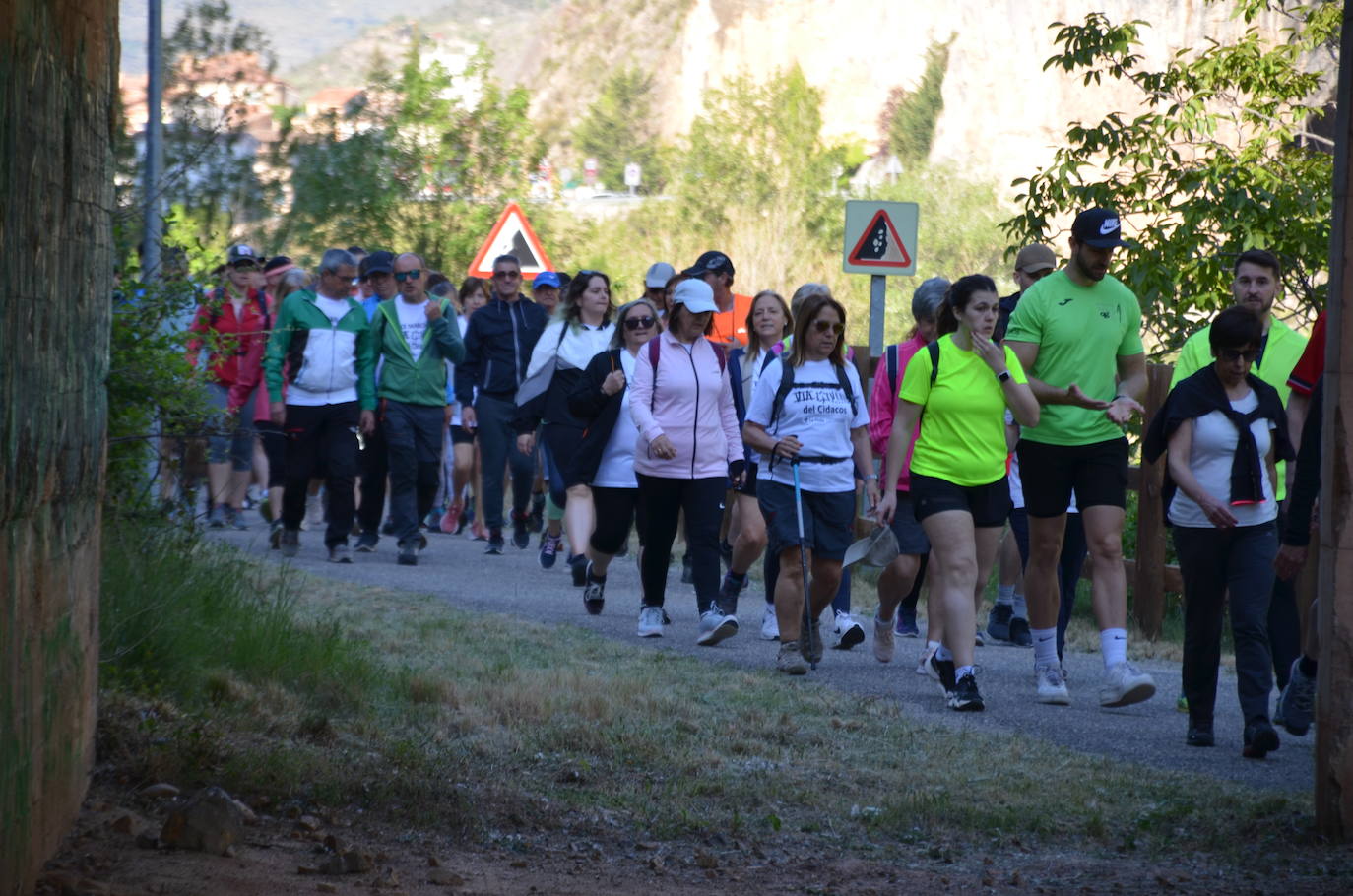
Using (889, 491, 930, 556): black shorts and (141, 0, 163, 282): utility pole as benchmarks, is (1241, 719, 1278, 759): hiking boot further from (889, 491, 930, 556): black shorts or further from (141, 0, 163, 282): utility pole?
(141, 0, 163, 282): utility pole

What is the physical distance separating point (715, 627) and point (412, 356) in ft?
14.2

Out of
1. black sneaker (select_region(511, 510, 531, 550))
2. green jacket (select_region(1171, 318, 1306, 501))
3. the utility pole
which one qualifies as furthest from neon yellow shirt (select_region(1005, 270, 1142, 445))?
the utility pole

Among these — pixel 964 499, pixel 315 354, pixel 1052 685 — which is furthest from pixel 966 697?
pixel 315 354

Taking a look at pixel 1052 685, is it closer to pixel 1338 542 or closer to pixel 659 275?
pixel 1338 542

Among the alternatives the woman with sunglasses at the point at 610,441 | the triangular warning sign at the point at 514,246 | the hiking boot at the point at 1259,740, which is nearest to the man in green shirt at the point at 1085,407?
the hiking boot at the point at 1259,740

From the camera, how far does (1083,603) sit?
1339 centimetres

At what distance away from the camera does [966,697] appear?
8297mm

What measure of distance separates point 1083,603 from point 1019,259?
3533mm

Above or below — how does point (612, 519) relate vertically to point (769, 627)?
above

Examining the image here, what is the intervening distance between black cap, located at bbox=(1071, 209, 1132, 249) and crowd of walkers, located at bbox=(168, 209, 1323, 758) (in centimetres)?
1

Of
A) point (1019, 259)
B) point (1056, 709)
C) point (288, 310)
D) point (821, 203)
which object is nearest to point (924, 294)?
point (1019, 259)

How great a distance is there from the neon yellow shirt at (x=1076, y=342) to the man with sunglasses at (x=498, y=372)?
6399mm

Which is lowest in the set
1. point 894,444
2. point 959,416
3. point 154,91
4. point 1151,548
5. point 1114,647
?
point 1114,647

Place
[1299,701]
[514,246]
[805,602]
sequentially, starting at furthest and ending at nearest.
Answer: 1. [514,246]
2. [805,602]
3. [1299,701]
